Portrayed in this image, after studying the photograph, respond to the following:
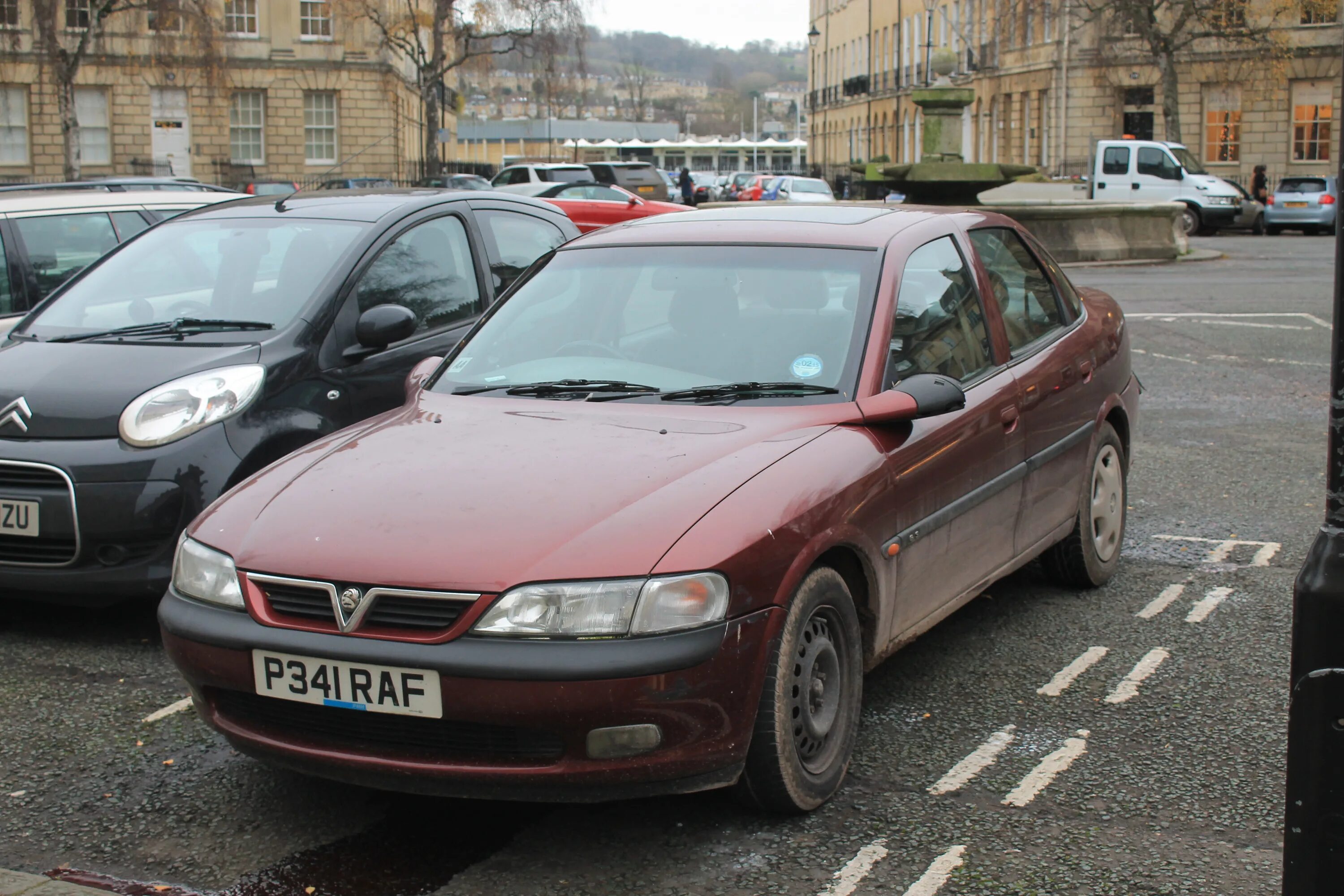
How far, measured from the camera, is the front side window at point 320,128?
51.6 metres

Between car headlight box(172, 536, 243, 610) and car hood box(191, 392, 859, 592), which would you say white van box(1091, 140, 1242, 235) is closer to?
car hood box(191, 392, 859, 592)

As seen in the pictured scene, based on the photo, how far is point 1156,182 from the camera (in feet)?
113

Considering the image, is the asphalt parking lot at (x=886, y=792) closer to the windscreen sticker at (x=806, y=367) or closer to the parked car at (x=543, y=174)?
the windscreen sticker at (x=806, y=367)

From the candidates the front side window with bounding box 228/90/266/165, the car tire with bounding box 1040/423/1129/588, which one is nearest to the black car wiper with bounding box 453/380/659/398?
the car tire with bounding box 1040/423/1129/588

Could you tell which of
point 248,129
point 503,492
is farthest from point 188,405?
point 248,129

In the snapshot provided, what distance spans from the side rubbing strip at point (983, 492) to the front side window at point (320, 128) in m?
49.0

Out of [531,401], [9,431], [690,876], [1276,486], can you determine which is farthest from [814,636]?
[1276,486]

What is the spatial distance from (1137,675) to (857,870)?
180 cm

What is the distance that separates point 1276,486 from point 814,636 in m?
4.85

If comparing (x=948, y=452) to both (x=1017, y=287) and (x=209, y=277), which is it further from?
(x=209, y=277)

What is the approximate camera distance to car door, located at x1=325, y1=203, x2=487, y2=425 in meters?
6.01

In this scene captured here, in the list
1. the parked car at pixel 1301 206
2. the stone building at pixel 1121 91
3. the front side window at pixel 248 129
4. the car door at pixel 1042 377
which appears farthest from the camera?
the front side window at pixel 248 129

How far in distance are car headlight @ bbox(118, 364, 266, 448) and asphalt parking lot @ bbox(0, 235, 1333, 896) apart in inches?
30.5

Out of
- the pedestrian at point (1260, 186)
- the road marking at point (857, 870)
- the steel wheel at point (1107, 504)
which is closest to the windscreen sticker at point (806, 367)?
the road marking at point (857, 870)
